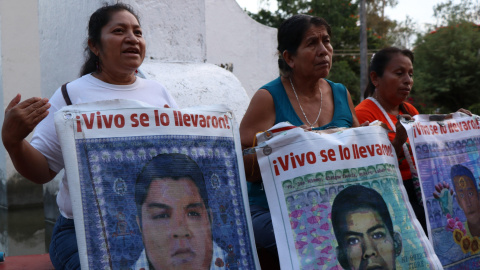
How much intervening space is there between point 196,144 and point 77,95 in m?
0.57

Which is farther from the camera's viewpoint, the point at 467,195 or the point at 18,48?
the point at 18,48

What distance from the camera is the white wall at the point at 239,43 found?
1100 cm

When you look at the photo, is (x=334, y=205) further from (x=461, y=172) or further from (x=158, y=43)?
(x=158, y=43)

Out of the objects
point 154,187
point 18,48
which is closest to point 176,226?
point 154,187

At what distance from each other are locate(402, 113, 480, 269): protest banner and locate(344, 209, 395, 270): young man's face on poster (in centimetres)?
46

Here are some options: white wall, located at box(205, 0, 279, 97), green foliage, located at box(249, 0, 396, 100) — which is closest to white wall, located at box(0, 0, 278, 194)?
white wall, located at box(205, 0, 279, 97)

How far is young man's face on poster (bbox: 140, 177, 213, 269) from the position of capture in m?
2.03

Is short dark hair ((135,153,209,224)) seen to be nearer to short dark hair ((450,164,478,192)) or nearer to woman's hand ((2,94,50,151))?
woman's hand ((2,94,50,151))

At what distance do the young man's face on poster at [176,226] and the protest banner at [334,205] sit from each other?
308 mm

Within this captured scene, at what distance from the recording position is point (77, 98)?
235 cm

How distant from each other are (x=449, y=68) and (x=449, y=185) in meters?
17.8

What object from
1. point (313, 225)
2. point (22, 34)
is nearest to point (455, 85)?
point (22, 34)

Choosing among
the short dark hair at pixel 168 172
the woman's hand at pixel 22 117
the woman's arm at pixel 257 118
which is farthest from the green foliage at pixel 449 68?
the woman's hand at pixel 22 117

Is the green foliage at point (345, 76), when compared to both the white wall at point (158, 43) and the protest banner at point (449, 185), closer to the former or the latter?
the white wall at point (158, 43)
